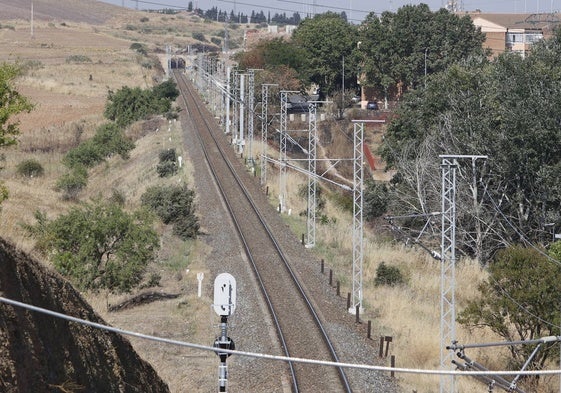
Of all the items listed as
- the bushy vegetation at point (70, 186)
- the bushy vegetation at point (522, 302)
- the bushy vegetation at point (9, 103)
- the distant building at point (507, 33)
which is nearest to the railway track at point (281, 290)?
the bushy vegetation at point (522, 302)

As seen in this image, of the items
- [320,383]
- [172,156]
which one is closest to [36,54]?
[172,156]

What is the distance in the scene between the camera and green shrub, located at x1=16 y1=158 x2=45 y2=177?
51750 mm

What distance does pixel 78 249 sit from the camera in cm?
2702

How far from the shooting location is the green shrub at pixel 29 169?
2037 inches

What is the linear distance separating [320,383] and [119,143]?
4436 centimetres

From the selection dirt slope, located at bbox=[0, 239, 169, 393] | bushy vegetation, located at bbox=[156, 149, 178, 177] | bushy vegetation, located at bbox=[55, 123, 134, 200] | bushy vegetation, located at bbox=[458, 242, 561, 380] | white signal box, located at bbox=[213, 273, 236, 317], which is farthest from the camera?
bushy vegetation, located at bbox=[55, 123, 134, 200]

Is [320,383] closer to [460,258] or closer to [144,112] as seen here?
[460,258]

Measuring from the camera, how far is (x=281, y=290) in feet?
94.6

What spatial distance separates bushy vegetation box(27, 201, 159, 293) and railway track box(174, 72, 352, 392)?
3645 millimetres

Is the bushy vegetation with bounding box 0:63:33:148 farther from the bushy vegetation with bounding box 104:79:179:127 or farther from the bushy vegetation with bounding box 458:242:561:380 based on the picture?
the bushy vegetation with bounding box 104:79:179:127

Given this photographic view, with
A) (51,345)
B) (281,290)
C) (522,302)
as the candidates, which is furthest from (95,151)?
(51,345)

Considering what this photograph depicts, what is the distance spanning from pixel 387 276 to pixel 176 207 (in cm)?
1027

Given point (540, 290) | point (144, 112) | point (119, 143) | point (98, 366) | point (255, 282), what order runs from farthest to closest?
point (144, 112)
point (119, 143)
point (255, 282)
point (540, 290)
point (98, 366)

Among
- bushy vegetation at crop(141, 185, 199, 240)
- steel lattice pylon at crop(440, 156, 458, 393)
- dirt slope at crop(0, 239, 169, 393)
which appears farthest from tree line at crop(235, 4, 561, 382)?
dirt slope at crop(0, 239, 169, 393)
